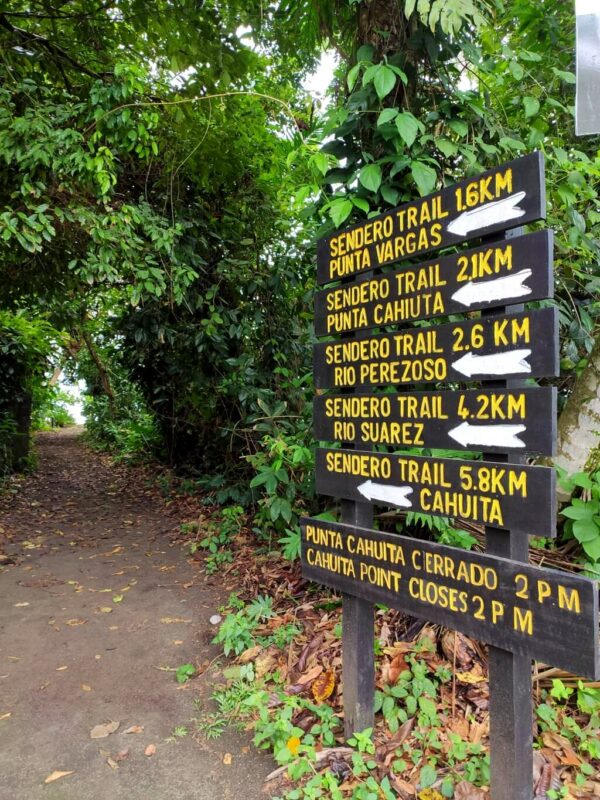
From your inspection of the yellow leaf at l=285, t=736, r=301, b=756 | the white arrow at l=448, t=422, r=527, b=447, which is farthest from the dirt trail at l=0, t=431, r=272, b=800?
the white arrow at l=448, t=422, r=527, b=447

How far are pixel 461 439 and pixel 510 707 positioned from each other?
3.30ft

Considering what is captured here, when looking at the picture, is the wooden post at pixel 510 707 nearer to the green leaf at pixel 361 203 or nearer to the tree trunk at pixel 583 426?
the green leaf at pixel 361 203

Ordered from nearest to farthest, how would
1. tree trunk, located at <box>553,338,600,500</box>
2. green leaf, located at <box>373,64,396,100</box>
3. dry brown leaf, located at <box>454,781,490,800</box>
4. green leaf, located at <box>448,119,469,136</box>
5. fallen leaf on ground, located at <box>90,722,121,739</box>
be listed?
1. dry brown leaf, located at <box>454,781,490,800</box>
2. green leaf, located at <box>373,64,396,100</box>
3. fallen leaf on ground, located at <box>90,722,121,739</box>
4. green leaf, located at <box>448,119,469,136</box>
5. tree trunk, located at <box>553,338,600,500</box>

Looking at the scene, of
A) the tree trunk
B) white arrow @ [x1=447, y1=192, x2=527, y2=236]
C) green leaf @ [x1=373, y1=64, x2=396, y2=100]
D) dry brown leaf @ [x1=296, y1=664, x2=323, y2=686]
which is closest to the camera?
white arrow @ [x1=447, y1=192, x2=527, y2=236]

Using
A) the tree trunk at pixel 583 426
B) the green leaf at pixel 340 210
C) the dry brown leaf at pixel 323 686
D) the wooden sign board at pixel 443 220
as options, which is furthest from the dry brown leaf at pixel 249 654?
the green leaf at pixel 340 210

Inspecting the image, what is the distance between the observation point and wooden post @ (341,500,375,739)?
2.67m

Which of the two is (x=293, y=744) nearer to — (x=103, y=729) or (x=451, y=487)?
(x=103, y=729)

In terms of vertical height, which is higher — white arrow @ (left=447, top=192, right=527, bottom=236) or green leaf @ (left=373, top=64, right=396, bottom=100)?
green leaf @ (left=373, top=64, right=396, bottom=100)

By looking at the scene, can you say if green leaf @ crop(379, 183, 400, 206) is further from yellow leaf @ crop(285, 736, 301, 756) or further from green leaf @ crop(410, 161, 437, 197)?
yellow leaf @ crop(285, 736, 301, 756)

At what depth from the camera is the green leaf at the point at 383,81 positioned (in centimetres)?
263

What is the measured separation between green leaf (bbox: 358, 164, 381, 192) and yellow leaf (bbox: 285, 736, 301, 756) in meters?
2.82

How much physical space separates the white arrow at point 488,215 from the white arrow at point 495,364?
505 mm

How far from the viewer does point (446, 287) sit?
2.23 metres

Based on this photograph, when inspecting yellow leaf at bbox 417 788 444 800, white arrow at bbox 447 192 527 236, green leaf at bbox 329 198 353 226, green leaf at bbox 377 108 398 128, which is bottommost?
yellow leaf at bbox 417 788 444 800
